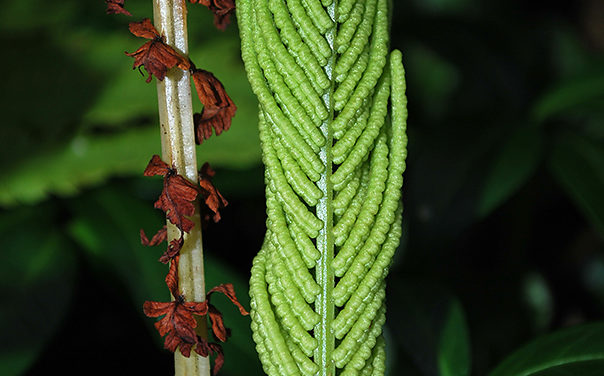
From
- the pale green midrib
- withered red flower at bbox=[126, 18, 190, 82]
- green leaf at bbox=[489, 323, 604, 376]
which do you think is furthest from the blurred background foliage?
withered red flower at bbox=[126, 18, 190, 82]

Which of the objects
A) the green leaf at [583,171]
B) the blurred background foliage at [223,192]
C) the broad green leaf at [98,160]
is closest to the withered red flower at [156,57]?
the blurred background foliage at [223,192]

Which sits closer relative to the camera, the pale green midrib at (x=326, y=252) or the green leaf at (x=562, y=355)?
the pale green midrib at (x=326, y=252)

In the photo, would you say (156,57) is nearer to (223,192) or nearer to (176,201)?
(176,201)

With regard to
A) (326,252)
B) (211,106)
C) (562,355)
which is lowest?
(562,355)

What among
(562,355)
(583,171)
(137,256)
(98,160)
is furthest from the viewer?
(98,160)

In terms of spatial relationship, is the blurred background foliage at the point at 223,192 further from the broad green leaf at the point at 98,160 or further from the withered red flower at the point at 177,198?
the withered red flower at the point at 177,198

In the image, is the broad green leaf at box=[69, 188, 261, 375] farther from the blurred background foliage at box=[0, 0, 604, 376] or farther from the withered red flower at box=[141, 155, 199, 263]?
the withered red flower at box=[141, 155, 199, 263]

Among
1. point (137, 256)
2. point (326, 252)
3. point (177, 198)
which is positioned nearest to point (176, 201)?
point (177, 198)
